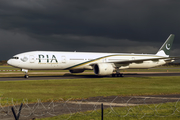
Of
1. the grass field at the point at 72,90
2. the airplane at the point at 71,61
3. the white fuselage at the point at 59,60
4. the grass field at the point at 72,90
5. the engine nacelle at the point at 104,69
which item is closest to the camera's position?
the grass field at the point at 72,90

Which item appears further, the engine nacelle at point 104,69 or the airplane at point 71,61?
the engine nacelle at point 104,69

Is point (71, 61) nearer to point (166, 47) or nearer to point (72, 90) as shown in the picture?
point (72, 90)

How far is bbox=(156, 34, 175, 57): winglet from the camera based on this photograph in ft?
153

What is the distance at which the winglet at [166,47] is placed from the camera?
46594 millimetres

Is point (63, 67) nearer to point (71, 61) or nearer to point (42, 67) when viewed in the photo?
point (71, 61)

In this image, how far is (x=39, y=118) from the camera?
361 inches

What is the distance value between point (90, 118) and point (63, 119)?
142 cm

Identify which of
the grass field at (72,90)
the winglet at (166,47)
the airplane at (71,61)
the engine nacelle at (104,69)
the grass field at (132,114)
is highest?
the winglet at (166,47)

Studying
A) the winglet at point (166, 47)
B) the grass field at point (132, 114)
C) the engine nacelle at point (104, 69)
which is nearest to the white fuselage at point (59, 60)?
the engine nacelle at point (104, 69)

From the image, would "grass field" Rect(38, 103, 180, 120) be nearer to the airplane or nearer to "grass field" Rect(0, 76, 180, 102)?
"grass field" Rect(0, 76, 180, 102)

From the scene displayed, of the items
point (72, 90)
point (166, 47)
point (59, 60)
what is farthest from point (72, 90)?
point (166, 47)

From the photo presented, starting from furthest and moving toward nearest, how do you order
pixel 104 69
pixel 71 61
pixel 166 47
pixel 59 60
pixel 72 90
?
pixel 166 47 < pixel 71 61 < pixel 59 60 < pixel 104 69 < pixel 72 90

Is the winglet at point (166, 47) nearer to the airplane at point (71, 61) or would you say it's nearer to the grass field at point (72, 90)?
the airplane at point (71, 61)

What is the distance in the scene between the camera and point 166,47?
4712 centimetres
